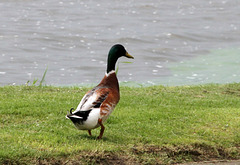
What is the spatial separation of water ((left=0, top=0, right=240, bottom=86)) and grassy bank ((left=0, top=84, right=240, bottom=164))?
6.04m

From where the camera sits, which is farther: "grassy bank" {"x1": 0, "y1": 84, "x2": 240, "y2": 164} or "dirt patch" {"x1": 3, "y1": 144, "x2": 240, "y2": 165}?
"grassy bank" {"x1": 0, "y1": 84, "x2": 240, "y2": 164}

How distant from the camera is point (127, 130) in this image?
25.3ft

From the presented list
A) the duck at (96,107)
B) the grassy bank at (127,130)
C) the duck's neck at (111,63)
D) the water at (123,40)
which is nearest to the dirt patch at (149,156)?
the grassy bank at (127,130)

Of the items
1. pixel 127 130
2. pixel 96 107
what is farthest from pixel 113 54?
pixel 127 130

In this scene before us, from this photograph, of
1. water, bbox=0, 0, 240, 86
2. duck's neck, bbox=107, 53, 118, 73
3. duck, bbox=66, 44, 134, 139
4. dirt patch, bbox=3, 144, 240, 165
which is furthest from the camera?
water, bbox=0, 0, 240, 86

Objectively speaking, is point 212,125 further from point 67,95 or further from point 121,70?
point 121,70

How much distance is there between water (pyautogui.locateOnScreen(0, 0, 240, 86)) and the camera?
58.7 ft

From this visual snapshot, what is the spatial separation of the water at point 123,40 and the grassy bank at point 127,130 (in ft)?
19.8

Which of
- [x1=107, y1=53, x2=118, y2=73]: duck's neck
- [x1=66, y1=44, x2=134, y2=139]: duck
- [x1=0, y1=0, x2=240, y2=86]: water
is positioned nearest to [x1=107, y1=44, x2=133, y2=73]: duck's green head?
[x1=107, y1=53, x2=118, y2=73]: duck's neck

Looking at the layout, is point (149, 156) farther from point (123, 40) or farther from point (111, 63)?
point (123, 40)

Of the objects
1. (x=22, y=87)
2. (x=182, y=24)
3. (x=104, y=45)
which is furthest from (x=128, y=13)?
(x=22, y=87)

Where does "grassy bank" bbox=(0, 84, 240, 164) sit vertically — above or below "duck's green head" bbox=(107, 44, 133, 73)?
below

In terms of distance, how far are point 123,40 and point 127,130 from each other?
52.9ft

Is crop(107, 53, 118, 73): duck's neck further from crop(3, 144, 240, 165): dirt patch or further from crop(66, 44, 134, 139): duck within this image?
crop(3, 144, 240, 165): dirt patch
